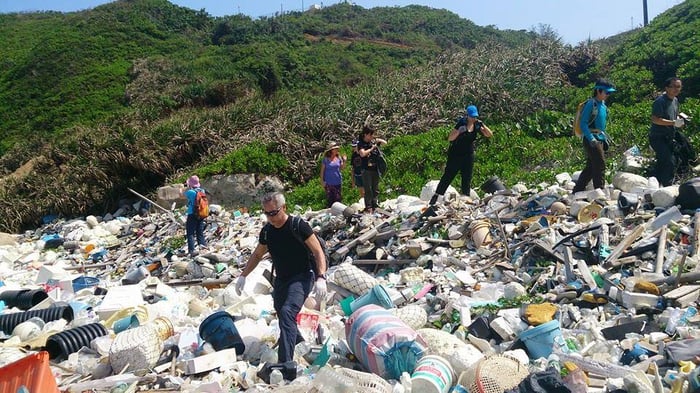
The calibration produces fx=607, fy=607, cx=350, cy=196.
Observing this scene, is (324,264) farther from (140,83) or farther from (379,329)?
(140,83)

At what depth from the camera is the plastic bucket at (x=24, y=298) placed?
7266 mm

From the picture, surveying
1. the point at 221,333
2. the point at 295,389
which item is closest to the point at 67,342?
the point at 221,333

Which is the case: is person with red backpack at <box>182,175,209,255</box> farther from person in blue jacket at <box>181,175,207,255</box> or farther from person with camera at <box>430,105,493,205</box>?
person with camera at <box>430,105,493,205</box>

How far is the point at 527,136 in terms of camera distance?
13.8m

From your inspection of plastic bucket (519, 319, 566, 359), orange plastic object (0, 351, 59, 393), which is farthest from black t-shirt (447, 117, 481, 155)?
orange plastic object (0, 351, 59, 393)

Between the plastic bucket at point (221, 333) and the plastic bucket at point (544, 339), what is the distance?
2312 millimetres

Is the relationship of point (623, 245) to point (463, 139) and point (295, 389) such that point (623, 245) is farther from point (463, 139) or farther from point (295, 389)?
point (295, 389)

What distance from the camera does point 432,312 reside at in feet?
18.4

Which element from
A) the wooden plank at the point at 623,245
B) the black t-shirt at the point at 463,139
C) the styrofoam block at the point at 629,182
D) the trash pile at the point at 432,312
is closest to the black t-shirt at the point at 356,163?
the trash pile at the point at 432,312

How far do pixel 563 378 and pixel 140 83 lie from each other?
31.3 meters

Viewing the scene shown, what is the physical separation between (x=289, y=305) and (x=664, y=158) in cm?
552

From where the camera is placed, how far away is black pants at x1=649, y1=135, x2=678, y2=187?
7587mm

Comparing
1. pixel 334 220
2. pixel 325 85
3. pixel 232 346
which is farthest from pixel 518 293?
pixel 325 85

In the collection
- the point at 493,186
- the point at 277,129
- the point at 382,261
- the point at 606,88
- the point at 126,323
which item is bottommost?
the point at 382,261
